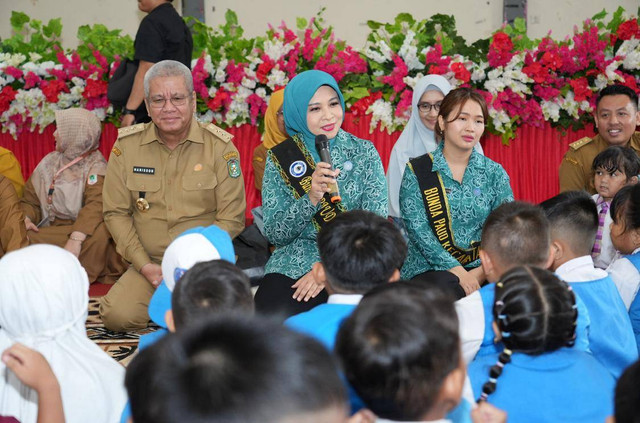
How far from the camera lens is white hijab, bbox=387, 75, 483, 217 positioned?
12.2ft

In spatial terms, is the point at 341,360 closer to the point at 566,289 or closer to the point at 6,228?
the point at 566,289

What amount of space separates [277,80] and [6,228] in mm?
1803

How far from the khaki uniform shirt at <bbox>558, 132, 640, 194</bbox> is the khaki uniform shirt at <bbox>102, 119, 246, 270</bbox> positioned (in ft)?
6.40

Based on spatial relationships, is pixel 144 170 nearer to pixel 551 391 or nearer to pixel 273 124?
pixel 273 124

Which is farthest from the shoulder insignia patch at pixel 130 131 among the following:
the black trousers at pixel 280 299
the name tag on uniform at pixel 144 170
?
the black trousers at pixel 280 299

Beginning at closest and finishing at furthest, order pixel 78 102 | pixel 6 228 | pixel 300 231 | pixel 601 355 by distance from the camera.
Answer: pixel 601 355, pixel 300 231, pixel 6 228, pixel 78 102

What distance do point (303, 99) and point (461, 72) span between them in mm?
1737

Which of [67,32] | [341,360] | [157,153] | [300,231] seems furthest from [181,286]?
[67,32]

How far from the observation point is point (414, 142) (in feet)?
12.4

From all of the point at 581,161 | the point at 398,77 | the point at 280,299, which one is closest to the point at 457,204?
the point at 280,299

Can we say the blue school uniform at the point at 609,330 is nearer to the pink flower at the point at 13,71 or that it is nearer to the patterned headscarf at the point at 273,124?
the patterned headscarf at the point at 273,124

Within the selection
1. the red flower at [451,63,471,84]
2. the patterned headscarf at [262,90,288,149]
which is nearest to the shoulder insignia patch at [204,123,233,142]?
the patterned headscarf at [262,90,288,149]

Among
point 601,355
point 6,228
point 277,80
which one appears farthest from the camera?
point 277,80

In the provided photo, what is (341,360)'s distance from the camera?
108 cm
